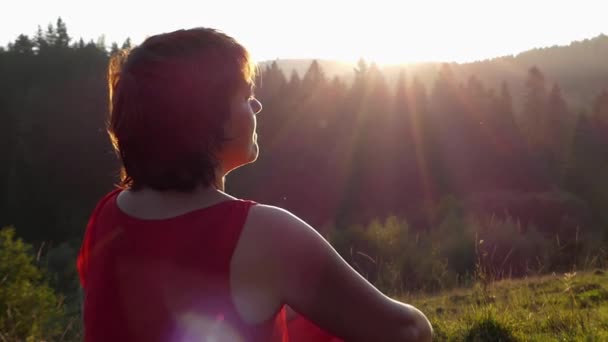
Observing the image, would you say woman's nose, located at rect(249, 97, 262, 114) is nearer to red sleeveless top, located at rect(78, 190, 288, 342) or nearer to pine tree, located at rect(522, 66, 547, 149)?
red sleeveless top, located at rect(78, 190, 288, 342)

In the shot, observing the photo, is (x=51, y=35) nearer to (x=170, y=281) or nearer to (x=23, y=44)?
(x=23, y=44)

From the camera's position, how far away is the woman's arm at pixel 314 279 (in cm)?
122

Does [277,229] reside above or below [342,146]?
above

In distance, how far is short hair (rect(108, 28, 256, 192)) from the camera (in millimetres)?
1375

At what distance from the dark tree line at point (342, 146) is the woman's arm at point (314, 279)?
132 ft

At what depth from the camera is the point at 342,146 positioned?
48.7 metres

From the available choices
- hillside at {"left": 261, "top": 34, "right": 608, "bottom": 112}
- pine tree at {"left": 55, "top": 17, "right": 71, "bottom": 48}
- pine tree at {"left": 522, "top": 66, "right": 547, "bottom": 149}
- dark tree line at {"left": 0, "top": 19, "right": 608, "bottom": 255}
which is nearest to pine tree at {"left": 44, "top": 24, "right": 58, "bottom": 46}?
pine tree at {"left": 55, "top": 17, "right": 71, "bottom": 48}

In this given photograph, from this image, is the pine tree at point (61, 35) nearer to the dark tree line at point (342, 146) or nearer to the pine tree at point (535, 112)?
the dark tree line at point (342, 146)

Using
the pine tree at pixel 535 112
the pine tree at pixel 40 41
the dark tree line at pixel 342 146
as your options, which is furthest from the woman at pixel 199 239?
the pine tree at pixel 40 41

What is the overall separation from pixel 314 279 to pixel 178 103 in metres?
0.49

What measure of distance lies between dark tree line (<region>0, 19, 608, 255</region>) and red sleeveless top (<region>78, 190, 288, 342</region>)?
40.2m

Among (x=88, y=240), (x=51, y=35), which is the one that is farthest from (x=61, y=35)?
(x=88, y=240)

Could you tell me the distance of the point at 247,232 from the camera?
1224mm

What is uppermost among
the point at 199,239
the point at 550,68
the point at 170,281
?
the point at 199,239
